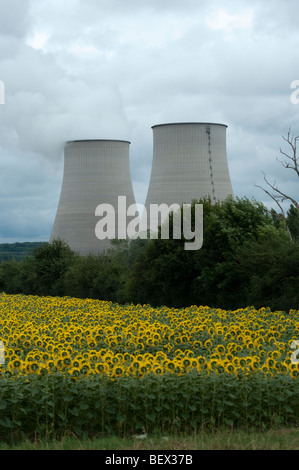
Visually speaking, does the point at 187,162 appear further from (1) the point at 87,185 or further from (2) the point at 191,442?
(2) the point at 191,442

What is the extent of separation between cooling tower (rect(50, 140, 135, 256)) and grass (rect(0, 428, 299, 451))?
30976mm

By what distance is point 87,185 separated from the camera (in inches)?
1469

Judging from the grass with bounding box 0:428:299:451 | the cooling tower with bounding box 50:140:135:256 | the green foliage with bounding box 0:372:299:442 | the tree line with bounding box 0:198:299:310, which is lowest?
the grass with bounding box 0:428:299:451

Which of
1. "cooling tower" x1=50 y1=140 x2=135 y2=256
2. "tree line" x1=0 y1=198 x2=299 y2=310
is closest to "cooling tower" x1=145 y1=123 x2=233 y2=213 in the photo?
"cooling tower" x1=50 y1=140 x2=135 y2=256

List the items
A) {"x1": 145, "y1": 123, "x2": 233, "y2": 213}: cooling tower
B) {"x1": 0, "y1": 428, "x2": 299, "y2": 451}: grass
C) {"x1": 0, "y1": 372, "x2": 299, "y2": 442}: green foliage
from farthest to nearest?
{"x1": 145, "y1": 123, "x2": 233, "y2": 213}: cooling tower
{"x1": 0, "y1": 372, "x2": 299, "y2": 442}: green foliage
{"x1": 0, "y1": 428, "x2": 299, "y2": 451}: grass

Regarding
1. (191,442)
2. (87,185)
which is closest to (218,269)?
(87,185)

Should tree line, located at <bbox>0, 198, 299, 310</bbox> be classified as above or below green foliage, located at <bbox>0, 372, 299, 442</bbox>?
above

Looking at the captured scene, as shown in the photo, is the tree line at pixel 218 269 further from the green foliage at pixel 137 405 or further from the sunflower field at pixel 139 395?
the green foliage at pixel 137 405

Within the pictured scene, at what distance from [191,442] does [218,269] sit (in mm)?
16962

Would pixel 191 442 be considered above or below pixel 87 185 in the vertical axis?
below

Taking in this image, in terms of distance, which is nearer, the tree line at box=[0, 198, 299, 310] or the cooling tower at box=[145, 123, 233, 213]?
the tree line at box=[0, 198, 299, 310]

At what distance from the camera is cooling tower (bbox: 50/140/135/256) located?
122 ft

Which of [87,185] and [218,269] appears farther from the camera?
[87,185]

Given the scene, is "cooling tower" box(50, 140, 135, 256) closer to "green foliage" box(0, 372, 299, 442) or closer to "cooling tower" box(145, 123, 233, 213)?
"cooling tower" box(145, 123, 233, 213)
